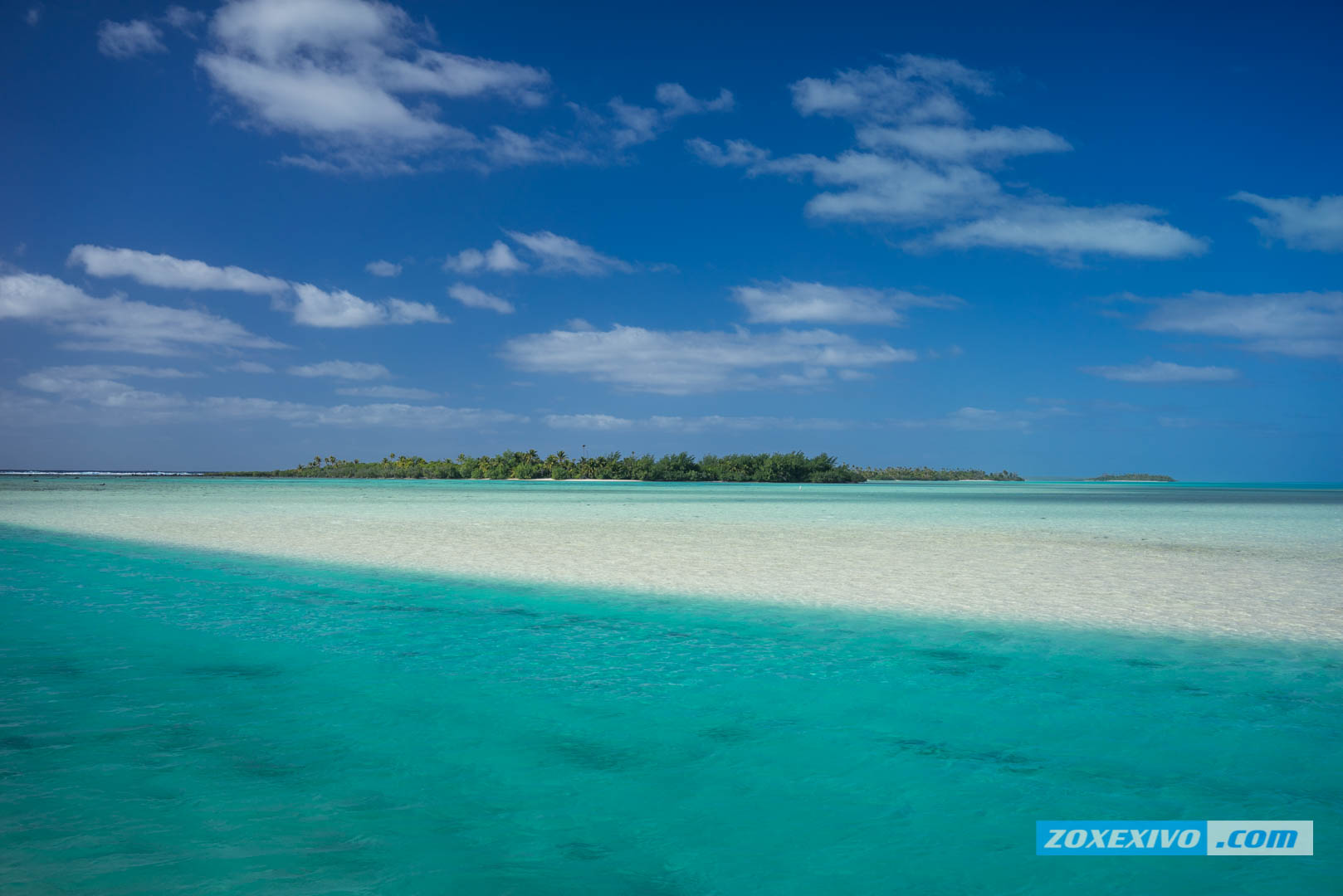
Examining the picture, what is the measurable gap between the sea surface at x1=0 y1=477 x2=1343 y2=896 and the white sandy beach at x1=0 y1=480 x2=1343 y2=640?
0.16 meters

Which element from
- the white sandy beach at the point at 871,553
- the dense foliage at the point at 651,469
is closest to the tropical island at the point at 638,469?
the dense foliage at the point at 651,469

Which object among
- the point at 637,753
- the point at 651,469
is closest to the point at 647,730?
the point at 637,753

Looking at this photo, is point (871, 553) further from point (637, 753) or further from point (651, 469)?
point (651, 469)

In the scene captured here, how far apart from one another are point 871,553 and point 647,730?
9289 mm

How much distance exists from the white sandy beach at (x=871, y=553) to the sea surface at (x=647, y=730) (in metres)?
0.16

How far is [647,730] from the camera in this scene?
4.86 meters

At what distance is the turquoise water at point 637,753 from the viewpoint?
129 inches

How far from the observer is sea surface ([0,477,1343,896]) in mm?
3316

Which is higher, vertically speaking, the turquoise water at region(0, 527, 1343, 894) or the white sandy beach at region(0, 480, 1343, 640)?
the white sandy beach at region(0, 480, 1343, 640)

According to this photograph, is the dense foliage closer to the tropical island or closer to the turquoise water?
the tropical island

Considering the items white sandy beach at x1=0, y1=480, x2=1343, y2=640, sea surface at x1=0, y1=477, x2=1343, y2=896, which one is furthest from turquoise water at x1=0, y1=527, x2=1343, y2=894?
white sandy beach at x1=0, y1=480, x2=1343, y2=640

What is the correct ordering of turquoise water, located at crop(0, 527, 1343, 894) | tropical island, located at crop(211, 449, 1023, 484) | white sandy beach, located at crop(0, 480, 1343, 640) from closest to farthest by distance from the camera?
turquoise water, located at crop(0, 527, 1343, 894) < white sandy beach, located at crop(0, 480, 1343, 640) < tropical island, located at crop(211, 449, 1023, 484)

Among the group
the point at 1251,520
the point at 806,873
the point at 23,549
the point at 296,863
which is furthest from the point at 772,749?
the point at 1251,520

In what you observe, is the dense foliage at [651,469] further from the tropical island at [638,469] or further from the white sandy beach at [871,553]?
the white sandy beach at [871,553]
